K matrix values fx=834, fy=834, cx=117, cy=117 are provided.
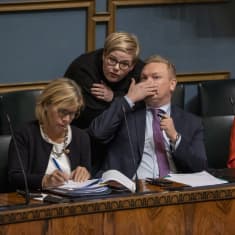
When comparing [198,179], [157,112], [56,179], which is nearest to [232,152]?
[157,112]

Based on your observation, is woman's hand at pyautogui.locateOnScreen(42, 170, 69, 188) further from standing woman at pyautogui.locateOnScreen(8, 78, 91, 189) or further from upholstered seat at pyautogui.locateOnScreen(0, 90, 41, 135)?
upholstered seat at pyautogui.locateOnScreen(0, 90, 41, 135)

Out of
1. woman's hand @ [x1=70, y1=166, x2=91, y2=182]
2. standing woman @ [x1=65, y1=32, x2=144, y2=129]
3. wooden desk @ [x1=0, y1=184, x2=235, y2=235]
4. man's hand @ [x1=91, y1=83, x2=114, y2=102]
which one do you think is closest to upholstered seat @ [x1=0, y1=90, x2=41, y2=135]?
standing woman @ [x1=65, y1=32, x2=144, y2=129]

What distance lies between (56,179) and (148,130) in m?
0.79

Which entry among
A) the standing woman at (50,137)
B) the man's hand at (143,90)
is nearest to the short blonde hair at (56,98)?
the standing woman at (50,137)

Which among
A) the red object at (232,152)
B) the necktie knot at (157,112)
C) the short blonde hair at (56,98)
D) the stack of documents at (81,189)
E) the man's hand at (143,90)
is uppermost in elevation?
the man's hand at (143,90)

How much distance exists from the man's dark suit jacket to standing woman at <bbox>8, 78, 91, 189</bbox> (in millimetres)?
294

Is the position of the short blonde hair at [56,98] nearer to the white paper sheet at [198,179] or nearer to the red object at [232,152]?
the white paper sheet at [198,179]

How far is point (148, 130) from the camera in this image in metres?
3.97

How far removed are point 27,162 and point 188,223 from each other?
31.1 inches

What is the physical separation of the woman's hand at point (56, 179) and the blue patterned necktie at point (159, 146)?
2.20 feet

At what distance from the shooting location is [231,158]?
4.02 meters

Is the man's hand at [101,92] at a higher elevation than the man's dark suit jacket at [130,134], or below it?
higher

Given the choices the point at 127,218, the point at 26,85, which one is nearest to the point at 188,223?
the point at 127,218

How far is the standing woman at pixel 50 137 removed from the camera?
11.6 ft
